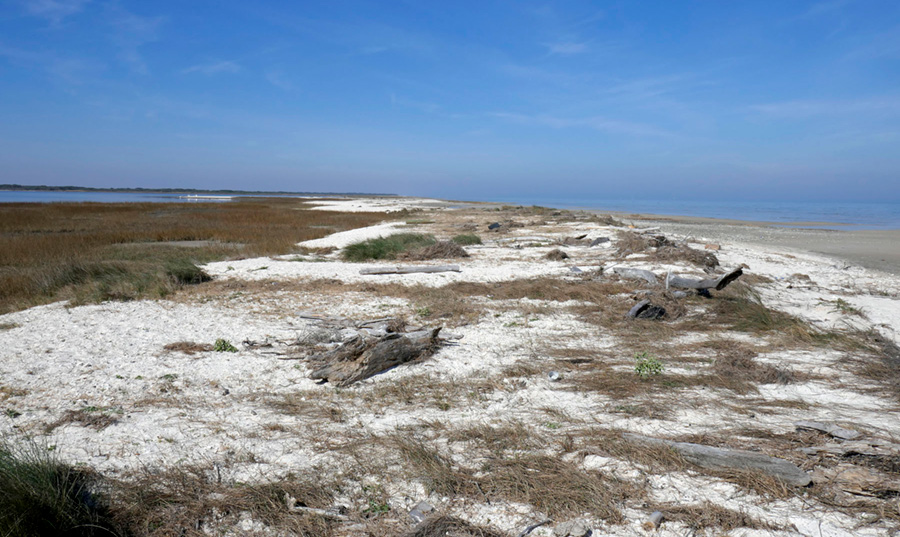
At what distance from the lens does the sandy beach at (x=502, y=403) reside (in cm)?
325

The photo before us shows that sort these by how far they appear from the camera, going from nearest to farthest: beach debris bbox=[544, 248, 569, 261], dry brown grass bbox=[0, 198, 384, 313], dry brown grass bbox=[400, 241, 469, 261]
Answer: dry brown grass bbox=[0, 198, 384, 313]
beach debris bbox=[544, 248, 569, 261]
dry brown grass bbox=[400, 241, 469, 261]

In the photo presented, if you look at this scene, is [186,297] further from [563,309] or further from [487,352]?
[563,309]

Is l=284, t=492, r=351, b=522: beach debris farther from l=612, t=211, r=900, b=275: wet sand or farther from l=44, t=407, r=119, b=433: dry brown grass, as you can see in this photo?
l=612, t=211, r=900, b=275: wet sand

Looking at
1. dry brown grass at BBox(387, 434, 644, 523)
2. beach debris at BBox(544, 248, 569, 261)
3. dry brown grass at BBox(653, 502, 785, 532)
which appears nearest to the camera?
dry brown grass at BBox(653, 502, 785, 532)

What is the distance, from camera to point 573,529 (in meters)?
3.02

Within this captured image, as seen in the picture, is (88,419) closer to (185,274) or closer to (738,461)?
(738,461)

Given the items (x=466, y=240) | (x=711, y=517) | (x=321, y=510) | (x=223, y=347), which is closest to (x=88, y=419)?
(x=223, y=347)

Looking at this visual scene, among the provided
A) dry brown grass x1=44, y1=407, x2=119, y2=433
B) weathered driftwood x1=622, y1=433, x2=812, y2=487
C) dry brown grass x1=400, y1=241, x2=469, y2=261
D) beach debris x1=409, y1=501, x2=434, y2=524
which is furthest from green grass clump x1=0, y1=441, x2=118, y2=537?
dry brown grass x1=400, y1=241, x2=469, y2=261

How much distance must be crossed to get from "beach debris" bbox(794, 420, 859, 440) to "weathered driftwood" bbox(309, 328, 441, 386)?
3863 millimetres

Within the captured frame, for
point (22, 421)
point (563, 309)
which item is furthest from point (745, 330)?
point (22, 421)

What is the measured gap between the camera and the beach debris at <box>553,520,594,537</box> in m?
2.99

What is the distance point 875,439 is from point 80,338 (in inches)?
343

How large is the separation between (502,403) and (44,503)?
3492 mm

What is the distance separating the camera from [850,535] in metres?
2.87
